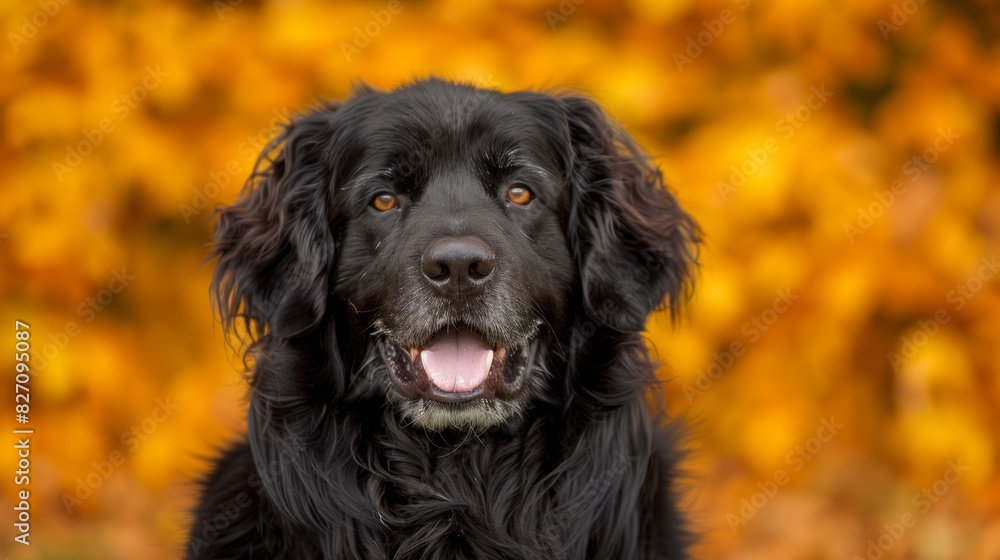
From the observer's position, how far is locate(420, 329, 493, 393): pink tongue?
3705 mm

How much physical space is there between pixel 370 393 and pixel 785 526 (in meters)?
3.96

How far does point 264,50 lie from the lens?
19.4 ft

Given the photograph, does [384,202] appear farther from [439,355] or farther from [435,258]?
[439,355]

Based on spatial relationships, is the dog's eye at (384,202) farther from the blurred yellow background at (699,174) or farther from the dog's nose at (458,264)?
the blurred yellow background at (699,174)

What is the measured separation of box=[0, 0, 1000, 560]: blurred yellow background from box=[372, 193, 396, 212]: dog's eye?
187cm

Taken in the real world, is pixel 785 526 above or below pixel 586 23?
below

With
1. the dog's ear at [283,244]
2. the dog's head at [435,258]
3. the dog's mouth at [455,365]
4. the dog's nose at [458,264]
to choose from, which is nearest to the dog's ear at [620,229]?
the dog's head at [435,258]

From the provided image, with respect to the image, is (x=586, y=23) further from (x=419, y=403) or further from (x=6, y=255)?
(x=6, y=255)

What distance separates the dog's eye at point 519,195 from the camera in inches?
156

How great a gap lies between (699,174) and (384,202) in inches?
97.8

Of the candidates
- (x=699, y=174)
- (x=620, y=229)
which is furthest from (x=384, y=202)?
(x=699, y=174)

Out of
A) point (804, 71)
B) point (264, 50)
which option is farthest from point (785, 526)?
point (264, 50)

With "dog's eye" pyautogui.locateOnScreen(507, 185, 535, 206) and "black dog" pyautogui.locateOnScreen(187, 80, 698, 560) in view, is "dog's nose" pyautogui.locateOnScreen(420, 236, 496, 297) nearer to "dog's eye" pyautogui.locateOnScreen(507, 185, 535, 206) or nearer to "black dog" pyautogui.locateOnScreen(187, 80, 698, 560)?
"black dog" pyautogui.locateOnScreen(187, 80, 698, 560)

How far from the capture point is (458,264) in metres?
3.58
